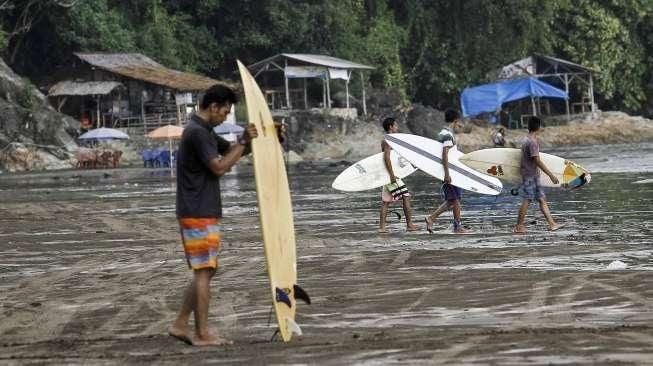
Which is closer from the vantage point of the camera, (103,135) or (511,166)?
(511,166)

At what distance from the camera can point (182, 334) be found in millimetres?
7965

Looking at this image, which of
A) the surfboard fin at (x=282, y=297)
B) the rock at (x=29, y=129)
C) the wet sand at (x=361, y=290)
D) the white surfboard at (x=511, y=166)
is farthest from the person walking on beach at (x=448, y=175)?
the rock at (x=29, y=129)

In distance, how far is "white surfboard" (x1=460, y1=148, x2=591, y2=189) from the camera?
1728 cm

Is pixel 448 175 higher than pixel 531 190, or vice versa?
pixel 448 175

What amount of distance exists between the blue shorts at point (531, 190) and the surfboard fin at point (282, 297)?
25.4 feet

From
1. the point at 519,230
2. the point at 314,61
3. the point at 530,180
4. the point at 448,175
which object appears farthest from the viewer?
the point at 314,61

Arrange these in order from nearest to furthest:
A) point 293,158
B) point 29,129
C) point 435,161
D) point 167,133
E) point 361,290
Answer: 1. point 361,290
2. point 435,161
3. point 167,133
4. point 29,129
5. point 293,158

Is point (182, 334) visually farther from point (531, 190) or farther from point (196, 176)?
point (531, 190)

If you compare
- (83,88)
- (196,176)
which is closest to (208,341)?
(196,176)

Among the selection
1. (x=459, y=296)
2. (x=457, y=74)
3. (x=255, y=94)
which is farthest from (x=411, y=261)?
(x=457, y=74)

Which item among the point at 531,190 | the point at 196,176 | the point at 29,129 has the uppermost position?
the point at 29,129

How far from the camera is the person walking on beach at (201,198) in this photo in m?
7.83

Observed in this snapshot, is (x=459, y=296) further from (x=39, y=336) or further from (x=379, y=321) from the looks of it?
(x=39, y=336)

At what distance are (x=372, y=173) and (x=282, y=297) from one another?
9.49 meters
